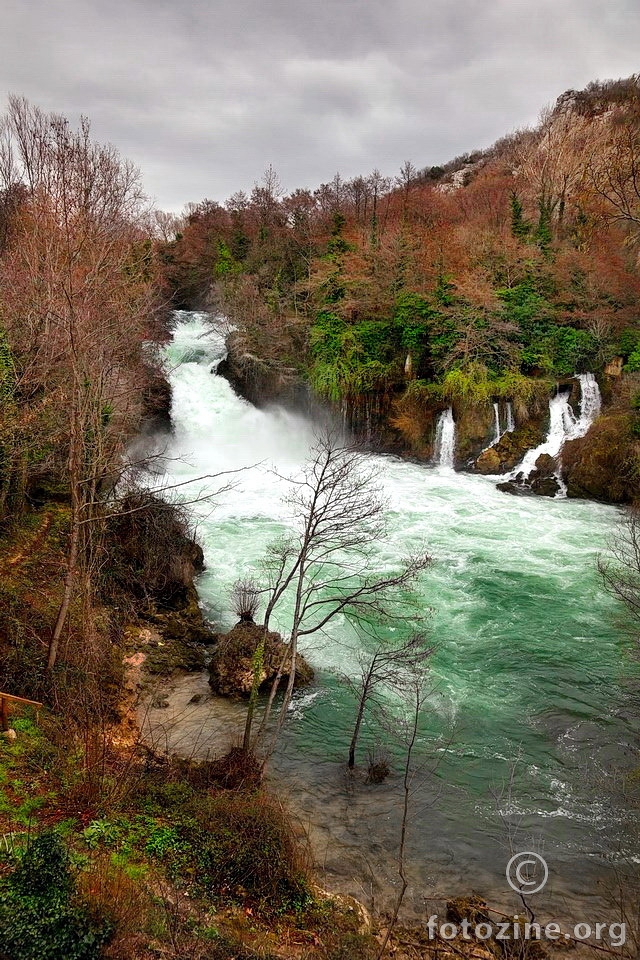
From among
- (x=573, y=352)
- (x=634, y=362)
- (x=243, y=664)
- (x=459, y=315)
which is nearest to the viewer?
(x=243, y=664)

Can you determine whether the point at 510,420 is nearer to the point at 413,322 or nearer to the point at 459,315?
the point at 459,315

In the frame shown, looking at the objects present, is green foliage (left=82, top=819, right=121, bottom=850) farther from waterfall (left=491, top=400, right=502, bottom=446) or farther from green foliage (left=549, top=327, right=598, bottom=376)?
green foliage (left=549, top=327, right=598, bottom=376)

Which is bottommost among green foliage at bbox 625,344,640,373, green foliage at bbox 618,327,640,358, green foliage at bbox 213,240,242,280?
green foliage at bbox 625,344,640,373

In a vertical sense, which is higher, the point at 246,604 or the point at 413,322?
the point at 413,322

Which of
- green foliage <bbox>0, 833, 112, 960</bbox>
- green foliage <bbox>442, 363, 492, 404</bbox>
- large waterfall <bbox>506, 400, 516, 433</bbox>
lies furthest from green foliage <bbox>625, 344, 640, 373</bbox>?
green foliage <bbox>0, 833, 112, 960</bbox>

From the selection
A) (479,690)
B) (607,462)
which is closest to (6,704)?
(479,690)

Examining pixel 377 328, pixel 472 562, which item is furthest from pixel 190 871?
pixel 377 328
